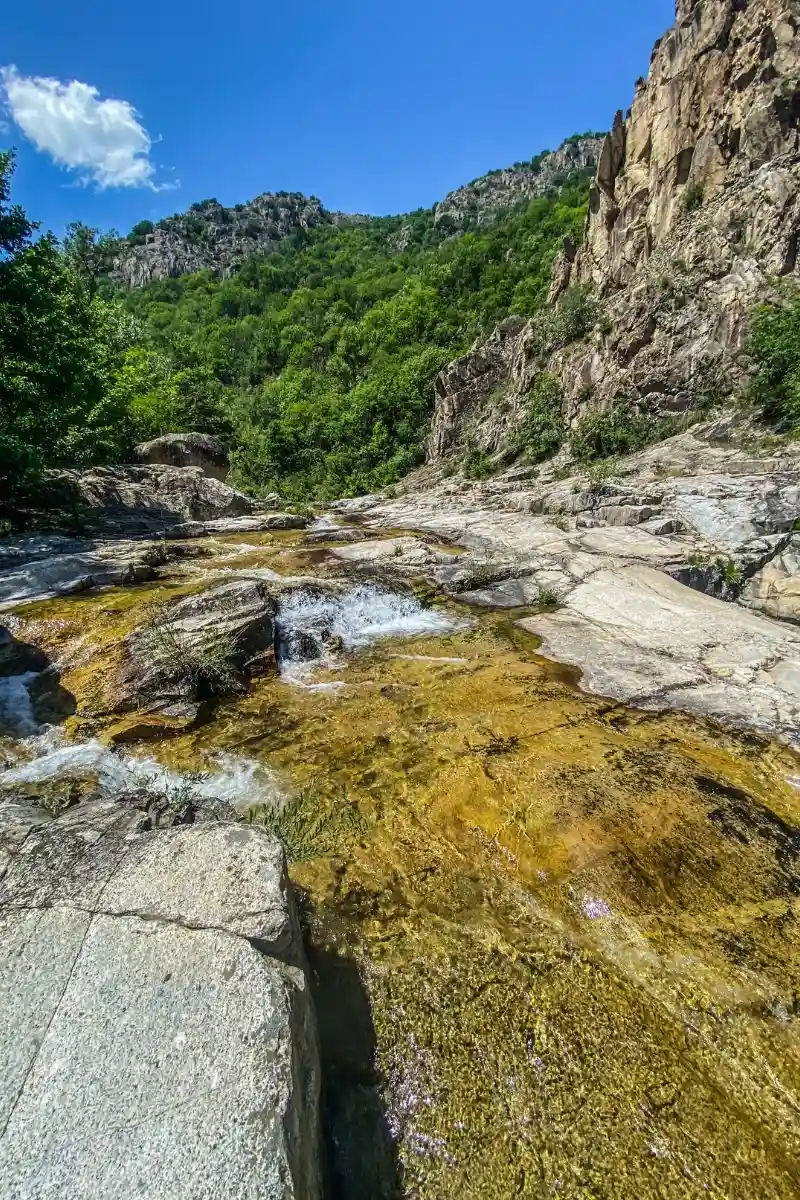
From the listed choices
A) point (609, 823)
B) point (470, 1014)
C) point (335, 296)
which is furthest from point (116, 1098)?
point (335, 296)

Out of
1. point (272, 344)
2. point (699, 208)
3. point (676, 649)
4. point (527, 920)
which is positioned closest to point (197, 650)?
point (527, 920)

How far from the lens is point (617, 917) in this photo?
3.77 meters

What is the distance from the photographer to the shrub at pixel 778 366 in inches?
642

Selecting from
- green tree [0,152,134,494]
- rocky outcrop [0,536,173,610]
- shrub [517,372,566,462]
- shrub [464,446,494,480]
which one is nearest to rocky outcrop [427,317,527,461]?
shrub [464,446,494,480]

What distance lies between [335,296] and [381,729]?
280 feet

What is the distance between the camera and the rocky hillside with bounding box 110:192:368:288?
105m

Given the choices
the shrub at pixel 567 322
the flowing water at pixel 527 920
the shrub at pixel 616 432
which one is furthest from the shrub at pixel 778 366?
the flowing water at pixel 527 920

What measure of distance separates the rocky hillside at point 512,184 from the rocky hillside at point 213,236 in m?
29.9

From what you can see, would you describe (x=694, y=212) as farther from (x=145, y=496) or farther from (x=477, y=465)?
(x=145, y=496)

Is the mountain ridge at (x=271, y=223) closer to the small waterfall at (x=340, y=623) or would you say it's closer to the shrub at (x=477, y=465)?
the shrub at (x=477, y=465)

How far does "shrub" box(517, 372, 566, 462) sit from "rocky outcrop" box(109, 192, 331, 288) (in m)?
98.2

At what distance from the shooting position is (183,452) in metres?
23.2

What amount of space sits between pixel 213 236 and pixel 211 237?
0.94m

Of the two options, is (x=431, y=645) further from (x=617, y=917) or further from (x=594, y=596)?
(x=617, y=917)
